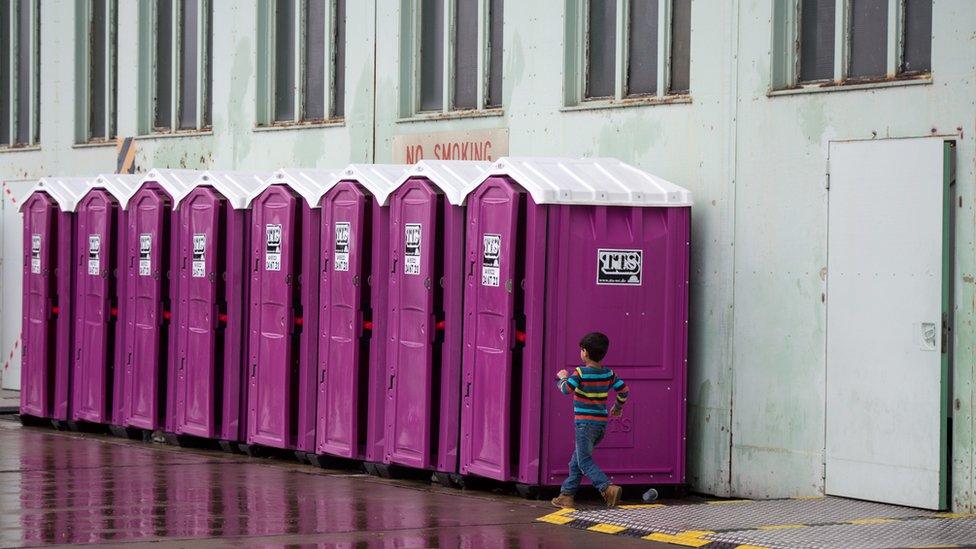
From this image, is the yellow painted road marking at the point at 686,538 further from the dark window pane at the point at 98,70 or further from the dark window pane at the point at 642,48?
the dark window pane at the point at 98,70

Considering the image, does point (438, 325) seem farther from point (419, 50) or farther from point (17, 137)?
point (17, 137)

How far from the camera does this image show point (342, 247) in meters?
14.7

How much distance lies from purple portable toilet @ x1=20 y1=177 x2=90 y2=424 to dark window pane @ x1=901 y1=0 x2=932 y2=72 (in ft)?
30.0

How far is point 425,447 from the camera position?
13.6 m

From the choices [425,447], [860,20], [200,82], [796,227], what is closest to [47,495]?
[425,447]

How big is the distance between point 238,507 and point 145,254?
5537 mm

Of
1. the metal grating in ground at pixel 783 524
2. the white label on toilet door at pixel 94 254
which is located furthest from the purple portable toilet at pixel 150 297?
the metal grating in ground at pixel 783 524

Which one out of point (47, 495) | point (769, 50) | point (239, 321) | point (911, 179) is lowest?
point (47, 495)

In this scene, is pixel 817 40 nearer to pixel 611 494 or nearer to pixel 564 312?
pixel 564 312

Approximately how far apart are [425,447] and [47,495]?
2.76 meters

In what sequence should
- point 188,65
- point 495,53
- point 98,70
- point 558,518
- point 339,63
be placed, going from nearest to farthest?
1. point 558,518
2. point 495,53
3. point 339,63
4. point 188,65
5. point 98,70

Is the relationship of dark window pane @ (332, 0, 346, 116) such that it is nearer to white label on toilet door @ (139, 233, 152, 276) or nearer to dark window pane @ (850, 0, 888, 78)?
white label on toilet door @ (139, 233, 152, 276)

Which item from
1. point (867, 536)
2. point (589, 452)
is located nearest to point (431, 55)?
point (589, 452)

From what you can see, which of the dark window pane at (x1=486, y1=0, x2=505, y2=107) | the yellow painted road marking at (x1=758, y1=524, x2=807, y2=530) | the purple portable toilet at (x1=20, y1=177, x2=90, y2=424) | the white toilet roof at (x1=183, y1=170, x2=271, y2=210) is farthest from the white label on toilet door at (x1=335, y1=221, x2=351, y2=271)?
the yellow painted road marking at (x1=758, y1=524, x2=807, y2=530)
